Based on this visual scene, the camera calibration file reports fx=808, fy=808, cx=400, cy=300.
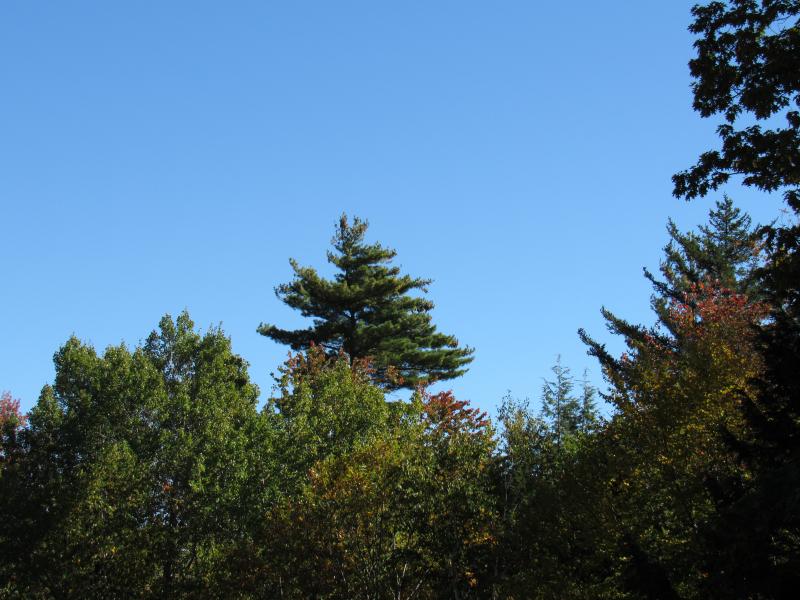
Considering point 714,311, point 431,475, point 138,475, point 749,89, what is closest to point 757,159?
point 749,89

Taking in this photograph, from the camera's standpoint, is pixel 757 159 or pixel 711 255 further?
pixel 711 255

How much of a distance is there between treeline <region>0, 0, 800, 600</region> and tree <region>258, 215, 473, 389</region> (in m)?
11.6

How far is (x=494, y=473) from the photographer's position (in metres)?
22.4

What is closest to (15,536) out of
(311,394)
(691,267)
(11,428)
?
(11,428)

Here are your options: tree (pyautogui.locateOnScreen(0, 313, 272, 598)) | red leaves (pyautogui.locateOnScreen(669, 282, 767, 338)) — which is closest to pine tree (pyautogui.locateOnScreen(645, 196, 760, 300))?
red leaves (pyautogui.locateOnScreen(669, 282, 767, 338))

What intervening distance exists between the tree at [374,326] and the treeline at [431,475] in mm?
11558

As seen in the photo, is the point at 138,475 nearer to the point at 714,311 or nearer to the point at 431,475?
the point at 431,475

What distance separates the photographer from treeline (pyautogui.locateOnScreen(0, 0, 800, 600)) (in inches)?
473

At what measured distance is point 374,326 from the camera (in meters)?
41.9

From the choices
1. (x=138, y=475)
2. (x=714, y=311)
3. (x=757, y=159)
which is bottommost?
(x=757, y=159)

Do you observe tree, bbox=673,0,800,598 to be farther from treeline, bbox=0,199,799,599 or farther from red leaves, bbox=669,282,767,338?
red leaves, bbox=669,282,767,338

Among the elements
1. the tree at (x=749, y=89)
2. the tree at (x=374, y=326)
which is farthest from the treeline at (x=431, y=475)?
the tree at (x=374, y=326)

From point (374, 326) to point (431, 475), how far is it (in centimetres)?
2255

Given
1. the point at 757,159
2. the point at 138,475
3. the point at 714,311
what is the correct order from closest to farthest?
1. the point at 757,159
2. the point at 138,475
3. the point at 714,311
